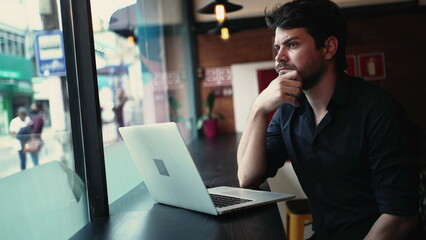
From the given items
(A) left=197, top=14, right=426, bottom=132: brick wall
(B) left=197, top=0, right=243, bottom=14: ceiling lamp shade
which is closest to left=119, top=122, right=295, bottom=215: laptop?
(B) left=197, top=0, right=243, bottom=14: ceiling lamp shade

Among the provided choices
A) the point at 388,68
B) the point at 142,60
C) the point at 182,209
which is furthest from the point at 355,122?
the point at 388,68

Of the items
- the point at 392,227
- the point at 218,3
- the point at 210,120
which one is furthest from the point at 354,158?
the point at 210,120

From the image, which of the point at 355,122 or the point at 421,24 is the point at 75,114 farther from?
the point at 421,24

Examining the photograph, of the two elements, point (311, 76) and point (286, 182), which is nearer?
point (311, 76)

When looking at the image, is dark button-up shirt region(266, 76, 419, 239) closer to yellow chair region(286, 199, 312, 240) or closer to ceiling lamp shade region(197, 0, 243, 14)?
yellow chair region(286, 199, 312, 240)

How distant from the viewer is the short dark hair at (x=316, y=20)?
4.93 feet

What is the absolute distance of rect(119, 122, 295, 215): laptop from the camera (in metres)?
1.18

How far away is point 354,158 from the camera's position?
1356 mm

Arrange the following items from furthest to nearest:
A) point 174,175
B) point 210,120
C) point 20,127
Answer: point 210,120, point 174,175, point 20,127

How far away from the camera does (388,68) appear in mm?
5117

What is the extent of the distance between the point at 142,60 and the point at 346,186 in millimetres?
2002

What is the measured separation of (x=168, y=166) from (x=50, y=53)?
57 centimetres

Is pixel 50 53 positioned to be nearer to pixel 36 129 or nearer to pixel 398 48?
pixel 36 129

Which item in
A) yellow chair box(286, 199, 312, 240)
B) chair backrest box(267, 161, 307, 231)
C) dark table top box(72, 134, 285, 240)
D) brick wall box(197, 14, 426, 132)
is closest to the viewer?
dark table top box(72, 134, 285, 240)
